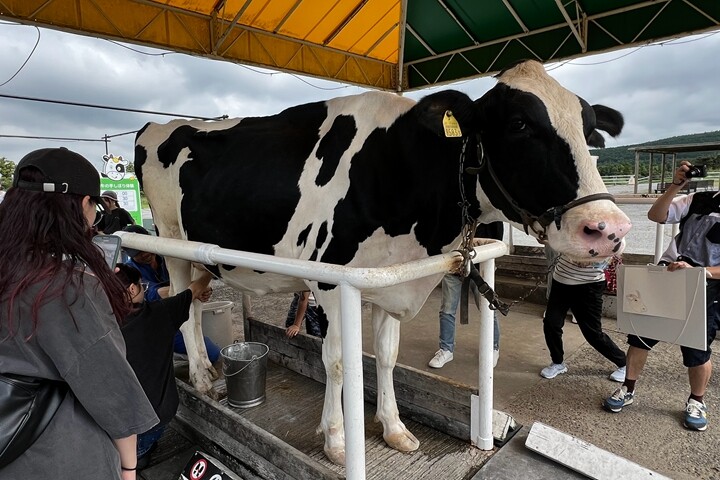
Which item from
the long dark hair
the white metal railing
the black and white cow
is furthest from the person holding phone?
the long dark hair

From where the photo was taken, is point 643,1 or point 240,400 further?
point 643,1

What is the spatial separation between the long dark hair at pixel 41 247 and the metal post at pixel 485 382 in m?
1.42

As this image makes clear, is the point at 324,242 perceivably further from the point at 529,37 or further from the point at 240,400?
the point at 529,37

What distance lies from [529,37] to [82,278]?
616 centimetres

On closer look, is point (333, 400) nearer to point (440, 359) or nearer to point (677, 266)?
point (440, 359)

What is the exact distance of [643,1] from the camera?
478cm

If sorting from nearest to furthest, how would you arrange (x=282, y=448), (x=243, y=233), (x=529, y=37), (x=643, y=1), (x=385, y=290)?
(x=282, y=448)
(x=385, y=290)
(x=243, y=233)
(x=643, y=1)
(x=529, y=37)

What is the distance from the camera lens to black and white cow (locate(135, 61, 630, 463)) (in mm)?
1445

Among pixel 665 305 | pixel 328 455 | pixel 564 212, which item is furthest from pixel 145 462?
pixel 665 305

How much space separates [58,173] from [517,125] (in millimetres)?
1341

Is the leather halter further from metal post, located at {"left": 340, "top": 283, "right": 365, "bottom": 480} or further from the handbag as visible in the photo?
the handbag

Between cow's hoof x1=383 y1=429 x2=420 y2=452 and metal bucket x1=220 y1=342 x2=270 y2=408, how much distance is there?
Answer: 33.0 inches

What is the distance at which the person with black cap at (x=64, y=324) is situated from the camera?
927 millimetres

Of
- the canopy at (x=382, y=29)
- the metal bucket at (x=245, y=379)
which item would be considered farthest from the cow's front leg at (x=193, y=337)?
the canopy at (x=382, y=29)
